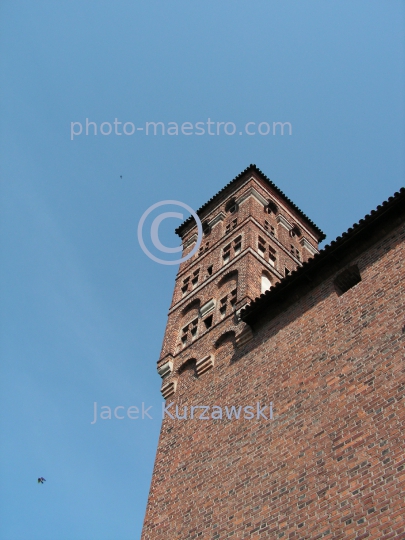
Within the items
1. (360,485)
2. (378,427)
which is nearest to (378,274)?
(378,427)

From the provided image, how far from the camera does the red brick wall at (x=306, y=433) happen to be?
409 inches


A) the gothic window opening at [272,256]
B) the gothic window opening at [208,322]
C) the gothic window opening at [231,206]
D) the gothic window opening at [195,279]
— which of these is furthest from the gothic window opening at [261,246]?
the gothic window opening at [208,322]

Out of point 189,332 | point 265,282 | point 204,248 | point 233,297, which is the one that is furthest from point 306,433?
point 204,248

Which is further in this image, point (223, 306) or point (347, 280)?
point (223, 306)

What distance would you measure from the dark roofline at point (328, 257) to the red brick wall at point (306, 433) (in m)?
0.36

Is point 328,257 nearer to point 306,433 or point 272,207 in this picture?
point 306,433

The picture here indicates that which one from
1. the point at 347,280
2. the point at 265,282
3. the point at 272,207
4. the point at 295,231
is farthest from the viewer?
the point at 295,231

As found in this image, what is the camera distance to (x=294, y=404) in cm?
1295

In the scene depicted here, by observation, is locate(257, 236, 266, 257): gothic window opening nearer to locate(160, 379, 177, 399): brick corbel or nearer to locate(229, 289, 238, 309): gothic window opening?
locate(229, 289, 238, 309): gothic window opening

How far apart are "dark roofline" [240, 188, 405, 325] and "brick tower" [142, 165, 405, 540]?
0.10 ft

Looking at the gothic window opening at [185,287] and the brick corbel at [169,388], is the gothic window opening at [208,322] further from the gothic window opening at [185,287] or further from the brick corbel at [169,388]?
the gothic window opening at [185,287]

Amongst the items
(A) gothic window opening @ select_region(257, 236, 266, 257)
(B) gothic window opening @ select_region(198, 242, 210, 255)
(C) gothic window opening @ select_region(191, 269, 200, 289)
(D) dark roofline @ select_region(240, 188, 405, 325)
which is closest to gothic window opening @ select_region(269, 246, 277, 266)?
(A) gothic window opening @ select_region(257, 236, 266, 257)

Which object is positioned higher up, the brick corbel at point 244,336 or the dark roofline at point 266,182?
the dark roofline at point 266,182

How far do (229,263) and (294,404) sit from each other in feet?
27.7
